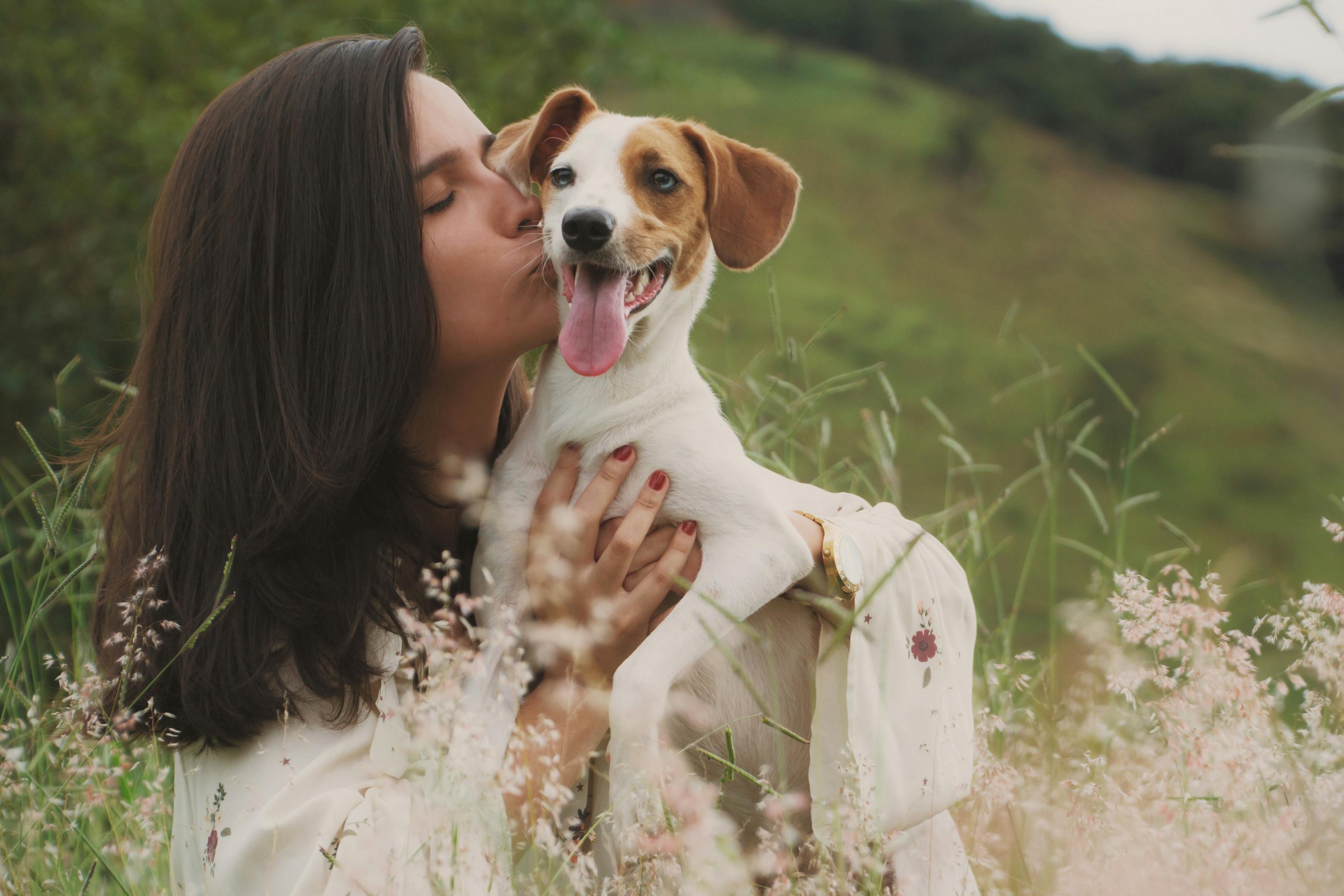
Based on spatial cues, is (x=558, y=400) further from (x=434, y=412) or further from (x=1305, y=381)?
(x=1305, y=381)

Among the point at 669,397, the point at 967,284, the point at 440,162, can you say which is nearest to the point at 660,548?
the point at 669,397

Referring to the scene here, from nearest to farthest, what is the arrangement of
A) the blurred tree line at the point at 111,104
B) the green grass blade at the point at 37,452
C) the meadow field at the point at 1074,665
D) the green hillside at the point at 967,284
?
the meadow field at the point at 1074,665, the green grass blade at the point at 37,452, the blurred tree line at the point at 111,104, the green hillside at the point at 967,284

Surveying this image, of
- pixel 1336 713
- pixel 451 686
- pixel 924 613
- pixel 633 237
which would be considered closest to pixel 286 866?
pixel 451 686

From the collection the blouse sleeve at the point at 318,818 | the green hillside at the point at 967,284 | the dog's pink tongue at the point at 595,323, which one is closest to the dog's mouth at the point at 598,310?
the dog's pink tongue at the point at 595,323

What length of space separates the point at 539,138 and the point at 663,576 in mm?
905

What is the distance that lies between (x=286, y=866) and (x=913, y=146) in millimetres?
31522

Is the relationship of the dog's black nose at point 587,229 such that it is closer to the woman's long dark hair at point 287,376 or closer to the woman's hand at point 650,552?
the woman's long dark hair at point 287,376

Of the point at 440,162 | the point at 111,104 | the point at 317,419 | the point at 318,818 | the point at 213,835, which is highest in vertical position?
the point at 440,162

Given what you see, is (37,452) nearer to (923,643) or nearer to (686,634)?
(686,634)

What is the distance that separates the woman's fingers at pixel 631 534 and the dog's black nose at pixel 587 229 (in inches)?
16.3

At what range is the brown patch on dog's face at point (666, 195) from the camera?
198 centimetres

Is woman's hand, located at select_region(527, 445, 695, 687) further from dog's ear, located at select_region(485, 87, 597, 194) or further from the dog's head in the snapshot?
dog's ear, located at select_region(485, 87, 597, 194)

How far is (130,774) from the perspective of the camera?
247 centimetres

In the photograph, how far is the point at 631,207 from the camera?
6.42 feet
